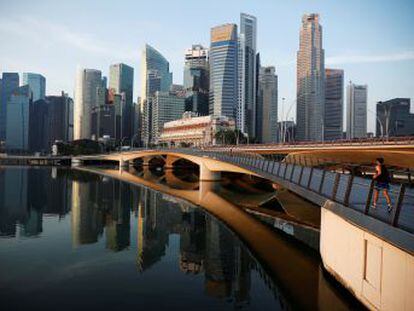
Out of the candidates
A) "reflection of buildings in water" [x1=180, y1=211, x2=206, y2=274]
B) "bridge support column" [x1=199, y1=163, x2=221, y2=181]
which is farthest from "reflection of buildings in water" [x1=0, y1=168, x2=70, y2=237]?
"bridge support column" [x1=199, y1=163, x2=221, y2=181]

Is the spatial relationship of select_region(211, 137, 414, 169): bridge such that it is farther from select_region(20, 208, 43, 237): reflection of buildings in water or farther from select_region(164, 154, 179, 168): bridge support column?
select_region(164, 154, 179, 168): bridge support column

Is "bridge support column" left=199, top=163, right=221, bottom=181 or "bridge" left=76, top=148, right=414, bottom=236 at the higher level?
"bridge" left=76, top=148, right=414, bottom=236

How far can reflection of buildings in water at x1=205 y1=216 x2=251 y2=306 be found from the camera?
1653 centimetres

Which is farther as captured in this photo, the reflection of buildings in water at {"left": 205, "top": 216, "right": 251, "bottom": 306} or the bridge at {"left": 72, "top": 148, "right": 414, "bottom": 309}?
the reflection of buildings in water at {"left": 205, "top": 216, "right": 251, "bottom": 306}

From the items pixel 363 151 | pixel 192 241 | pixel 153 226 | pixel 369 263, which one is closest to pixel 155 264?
pixel 192 241

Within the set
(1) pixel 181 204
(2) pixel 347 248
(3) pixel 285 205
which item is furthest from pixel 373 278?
(1) pixel 181 204

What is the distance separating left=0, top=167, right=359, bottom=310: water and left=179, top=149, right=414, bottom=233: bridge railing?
3309 millimetres

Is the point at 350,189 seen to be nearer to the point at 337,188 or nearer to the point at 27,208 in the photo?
the point at 337,188

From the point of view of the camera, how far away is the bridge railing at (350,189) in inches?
467

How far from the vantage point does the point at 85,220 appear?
33.6 m

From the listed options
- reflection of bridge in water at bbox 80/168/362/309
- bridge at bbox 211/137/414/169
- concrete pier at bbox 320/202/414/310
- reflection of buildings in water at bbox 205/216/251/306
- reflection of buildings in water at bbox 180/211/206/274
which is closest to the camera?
concrete pier at bbox 320/202/414/310

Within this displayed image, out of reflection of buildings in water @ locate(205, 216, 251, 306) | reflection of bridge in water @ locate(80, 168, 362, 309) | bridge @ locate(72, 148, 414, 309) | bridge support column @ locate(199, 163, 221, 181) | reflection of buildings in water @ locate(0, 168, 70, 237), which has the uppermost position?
bridge @ locate(72, 148, 414, 309)

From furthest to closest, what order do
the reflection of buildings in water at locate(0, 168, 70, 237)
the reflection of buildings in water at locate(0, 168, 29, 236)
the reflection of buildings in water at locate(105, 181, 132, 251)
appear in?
the reflection of buildings in water at locate(0, 168, 70, 237) < the reflection of buildings in water at locate(0, 168, 29, 236) < the reflection of buildings in water at locate(105, 181, 132, 251)

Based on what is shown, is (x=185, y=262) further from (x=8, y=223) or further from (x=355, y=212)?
(x=8, y=223)
